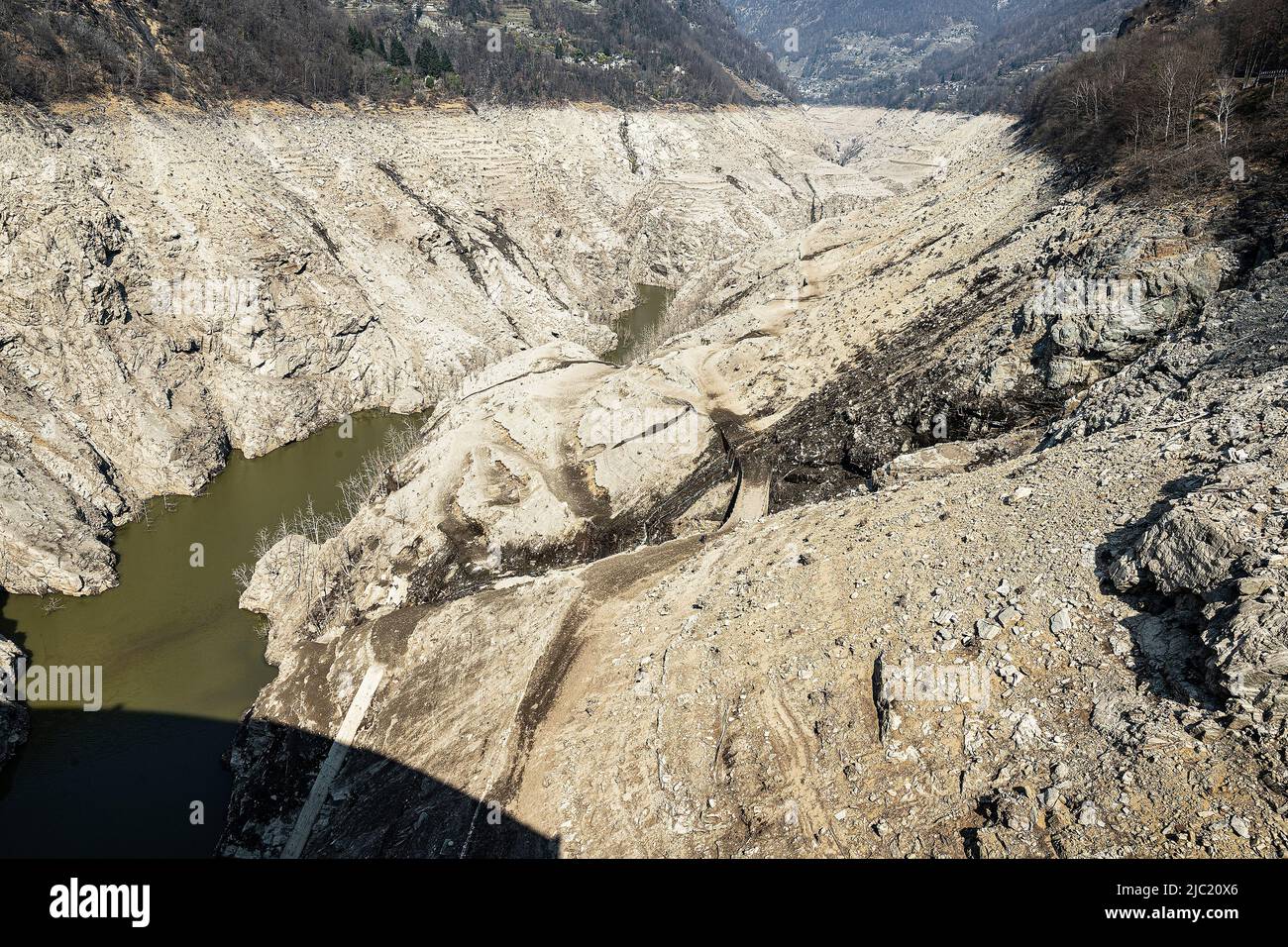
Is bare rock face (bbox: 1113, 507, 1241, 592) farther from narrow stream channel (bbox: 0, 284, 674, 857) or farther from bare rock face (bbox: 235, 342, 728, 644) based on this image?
narrow stream channel (bbox: 0, 284, 674, 857)

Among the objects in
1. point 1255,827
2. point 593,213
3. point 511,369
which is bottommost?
point 1255,827

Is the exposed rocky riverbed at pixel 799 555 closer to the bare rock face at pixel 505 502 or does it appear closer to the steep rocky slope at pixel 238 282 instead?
the bare rock face at pixel 505 502

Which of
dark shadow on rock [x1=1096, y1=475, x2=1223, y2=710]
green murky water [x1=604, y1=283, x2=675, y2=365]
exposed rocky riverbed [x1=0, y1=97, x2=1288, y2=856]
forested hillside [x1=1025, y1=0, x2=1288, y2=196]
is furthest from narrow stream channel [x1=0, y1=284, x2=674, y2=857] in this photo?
forested hillside [x1=1025, y1=0, x2=1288, y2=196]

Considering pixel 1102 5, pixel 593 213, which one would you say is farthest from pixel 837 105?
pixel 593 213

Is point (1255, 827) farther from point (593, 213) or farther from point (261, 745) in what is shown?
point (593, 213)

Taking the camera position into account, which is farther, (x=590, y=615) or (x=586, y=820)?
(x=590, y=615)

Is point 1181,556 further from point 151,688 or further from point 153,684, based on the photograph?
point 153,684

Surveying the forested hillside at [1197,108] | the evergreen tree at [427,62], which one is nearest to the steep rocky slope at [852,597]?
the forested hillside at [1197,108]
